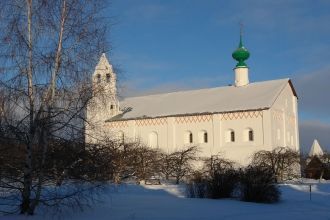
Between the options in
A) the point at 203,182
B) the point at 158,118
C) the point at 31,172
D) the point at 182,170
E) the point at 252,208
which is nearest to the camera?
the point at 31,172

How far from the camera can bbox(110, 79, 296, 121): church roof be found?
1713 inches

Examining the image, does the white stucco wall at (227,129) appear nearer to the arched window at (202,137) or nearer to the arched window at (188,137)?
the arched window at (202,137)

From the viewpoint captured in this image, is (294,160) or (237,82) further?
(237,82)

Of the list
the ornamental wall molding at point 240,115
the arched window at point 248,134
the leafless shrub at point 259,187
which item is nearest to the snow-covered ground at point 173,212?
the leafless shrub at point 259,187

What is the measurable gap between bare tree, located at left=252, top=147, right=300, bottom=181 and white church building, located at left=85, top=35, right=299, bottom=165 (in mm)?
1016

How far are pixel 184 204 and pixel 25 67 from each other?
645 cm

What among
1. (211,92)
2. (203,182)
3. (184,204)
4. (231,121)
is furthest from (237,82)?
(184,204)

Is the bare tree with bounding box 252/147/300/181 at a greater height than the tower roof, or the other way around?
the tower roof

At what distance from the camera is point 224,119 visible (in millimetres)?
44000

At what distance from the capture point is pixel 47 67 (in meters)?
13.3

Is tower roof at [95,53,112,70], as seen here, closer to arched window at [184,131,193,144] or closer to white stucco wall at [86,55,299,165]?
white stucco wall at [86,55,299,165]

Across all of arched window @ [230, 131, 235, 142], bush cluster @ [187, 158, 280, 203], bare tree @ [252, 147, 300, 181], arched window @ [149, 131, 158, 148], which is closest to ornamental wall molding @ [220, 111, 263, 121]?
arched window @ [230, 131, 235, 142]

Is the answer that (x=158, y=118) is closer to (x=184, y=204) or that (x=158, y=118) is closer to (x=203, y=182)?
(x=203, y=182)

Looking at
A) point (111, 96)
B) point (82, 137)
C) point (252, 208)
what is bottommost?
point (252, 208)
